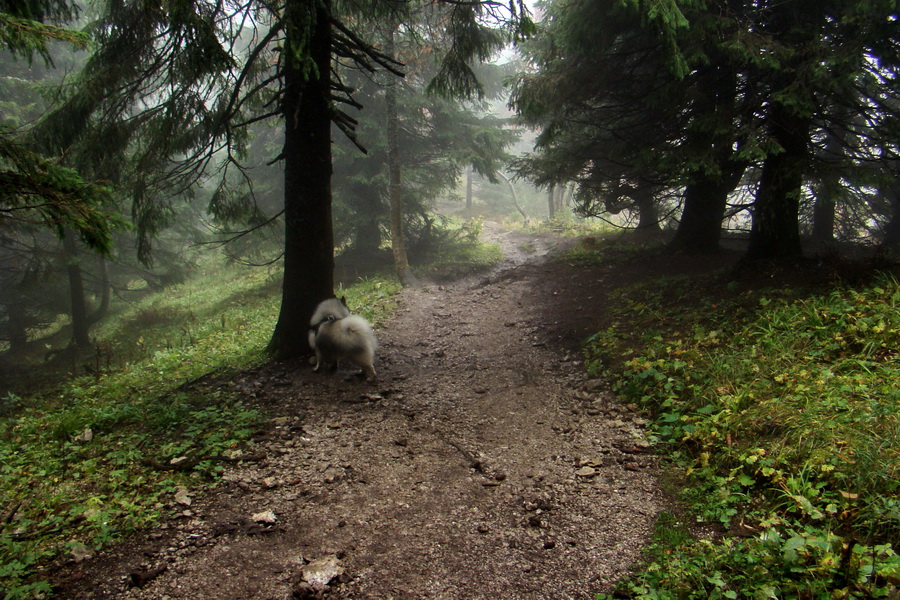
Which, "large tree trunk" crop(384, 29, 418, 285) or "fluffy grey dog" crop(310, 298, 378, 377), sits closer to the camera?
"fluffy grey dog" crop(310, 298, 378, 377)

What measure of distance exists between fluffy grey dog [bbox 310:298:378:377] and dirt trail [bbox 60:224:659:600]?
0.38m

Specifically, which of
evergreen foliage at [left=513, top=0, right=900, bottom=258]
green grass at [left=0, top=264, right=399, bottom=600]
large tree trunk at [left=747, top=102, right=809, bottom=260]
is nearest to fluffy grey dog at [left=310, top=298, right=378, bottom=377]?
green grass at [left=0, top=264, right=399, bottom=600]

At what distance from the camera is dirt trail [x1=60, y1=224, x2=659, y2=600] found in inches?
124

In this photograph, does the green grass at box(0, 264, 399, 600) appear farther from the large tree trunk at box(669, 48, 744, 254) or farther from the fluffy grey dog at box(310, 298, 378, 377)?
the large tree trunk at box(669, 48, 744, 254)

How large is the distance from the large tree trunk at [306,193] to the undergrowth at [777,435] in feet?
15.5

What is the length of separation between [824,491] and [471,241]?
676 inches

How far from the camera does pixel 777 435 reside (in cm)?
409

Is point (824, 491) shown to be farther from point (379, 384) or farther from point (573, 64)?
point (573, 64)

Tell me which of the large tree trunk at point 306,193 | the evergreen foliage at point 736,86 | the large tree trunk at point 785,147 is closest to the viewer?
the evergreen foliage at point 736,86

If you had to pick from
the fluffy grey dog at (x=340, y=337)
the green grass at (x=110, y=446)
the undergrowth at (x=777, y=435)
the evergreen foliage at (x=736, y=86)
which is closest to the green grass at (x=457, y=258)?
the green grass at (x=110, y=446)

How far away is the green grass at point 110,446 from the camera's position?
3418mm

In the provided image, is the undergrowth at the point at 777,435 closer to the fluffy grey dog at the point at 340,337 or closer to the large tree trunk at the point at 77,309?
the fluffy grey dog at the point at 340,337

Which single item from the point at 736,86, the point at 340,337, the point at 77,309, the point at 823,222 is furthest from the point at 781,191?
the point at 77,309

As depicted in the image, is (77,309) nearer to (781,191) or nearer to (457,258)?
(457,258)
